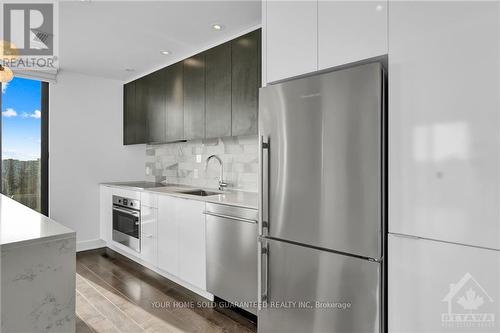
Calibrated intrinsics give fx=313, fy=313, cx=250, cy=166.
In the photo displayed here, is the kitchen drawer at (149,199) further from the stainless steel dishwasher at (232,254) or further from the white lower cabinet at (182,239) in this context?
the stainless steel dishwasher at (232,254)

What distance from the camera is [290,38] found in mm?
1998

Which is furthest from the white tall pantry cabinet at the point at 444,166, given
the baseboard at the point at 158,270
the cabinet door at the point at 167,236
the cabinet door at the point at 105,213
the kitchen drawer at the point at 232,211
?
the cabinet door at the point at 105,213

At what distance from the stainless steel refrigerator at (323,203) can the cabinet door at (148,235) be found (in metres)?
1.62

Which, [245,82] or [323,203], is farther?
[245,82]

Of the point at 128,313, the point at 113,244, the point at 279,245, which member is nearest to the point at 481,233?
the point at 279,245

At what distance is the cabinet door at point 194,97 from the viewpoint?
328cm

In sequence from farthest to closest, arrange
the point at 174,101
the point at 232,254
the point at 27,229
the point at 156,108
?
the point at 156,108
the point at 174,101
the point at 232,254
the point at 27,229

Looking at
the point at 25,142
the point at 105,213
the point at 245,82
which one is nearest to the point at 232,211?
the point at 245,82

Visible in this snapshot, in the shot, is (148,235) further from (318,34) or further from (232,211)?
(318,34)

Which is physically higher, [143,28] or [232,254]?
[143,28]

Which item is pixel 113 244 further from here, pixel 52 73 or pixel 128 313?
pixel 52 73

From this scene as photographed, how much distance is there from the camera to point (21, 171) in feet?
12.8

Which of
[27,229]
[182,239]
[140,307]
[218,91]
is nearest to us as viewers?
[27,229]

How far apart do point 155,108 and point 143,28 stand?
1.29m
